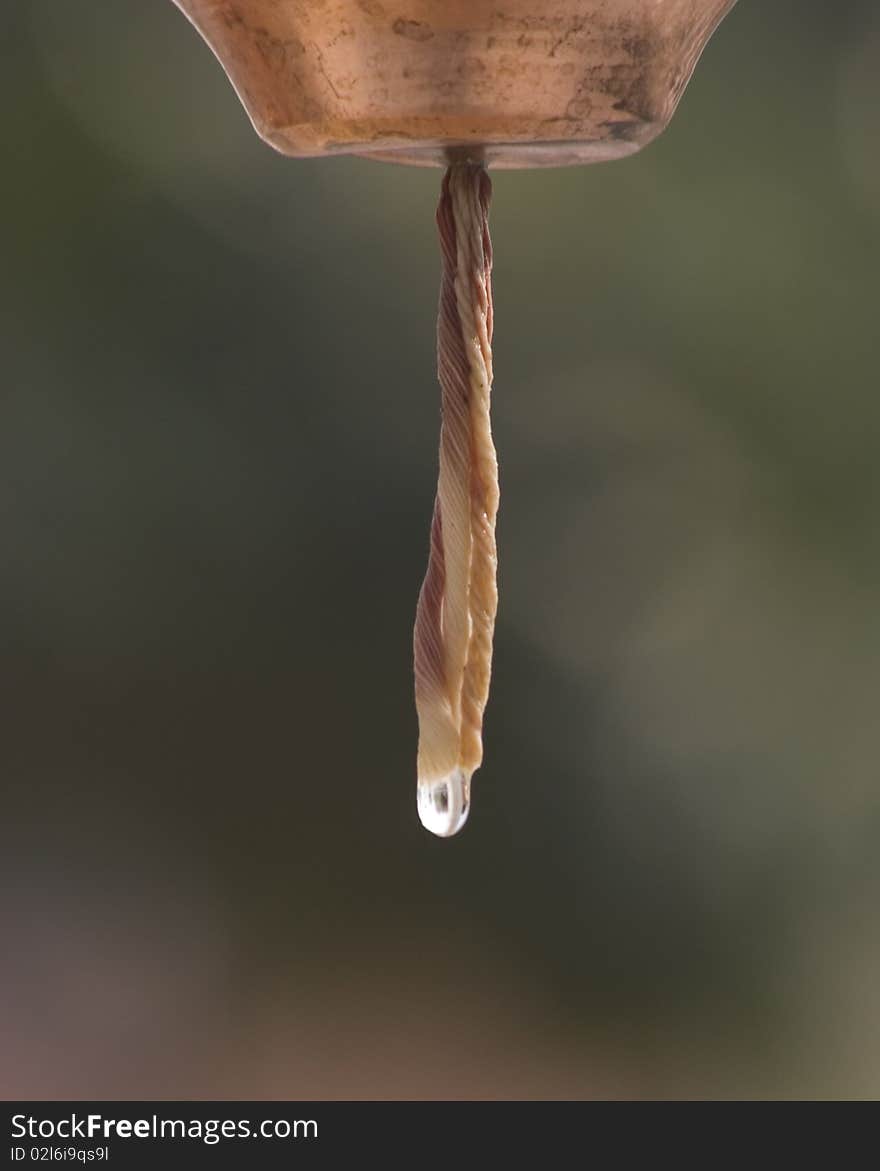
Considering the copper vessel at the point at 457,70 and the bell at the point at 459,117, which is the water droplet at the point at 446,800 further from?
the copper vessel at the point at 457,70

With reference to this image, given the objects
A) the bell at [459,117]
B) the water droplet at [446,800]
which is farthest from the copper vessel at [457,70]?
the water droplet at [446,800]

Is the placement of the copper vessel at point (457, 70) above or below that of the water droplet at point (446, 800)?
above

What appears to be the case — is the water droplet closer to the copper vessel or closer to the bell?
the bell

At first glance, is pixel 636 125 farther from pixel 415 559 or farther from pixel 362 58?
pixel 415 559

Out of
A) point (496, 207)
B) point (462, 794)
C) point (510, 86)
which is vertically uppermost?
point (496, 207)

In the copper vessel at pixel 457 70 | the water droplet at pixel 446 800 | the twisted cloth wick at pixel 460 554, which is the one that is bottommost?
the water droplet at pixel 446 800

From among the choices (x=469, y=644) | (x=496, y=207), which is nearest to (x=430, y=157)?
(x=469, y=644)

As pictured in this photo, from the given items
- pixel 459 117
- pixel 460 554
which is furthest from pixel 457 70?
pixel 460 554
